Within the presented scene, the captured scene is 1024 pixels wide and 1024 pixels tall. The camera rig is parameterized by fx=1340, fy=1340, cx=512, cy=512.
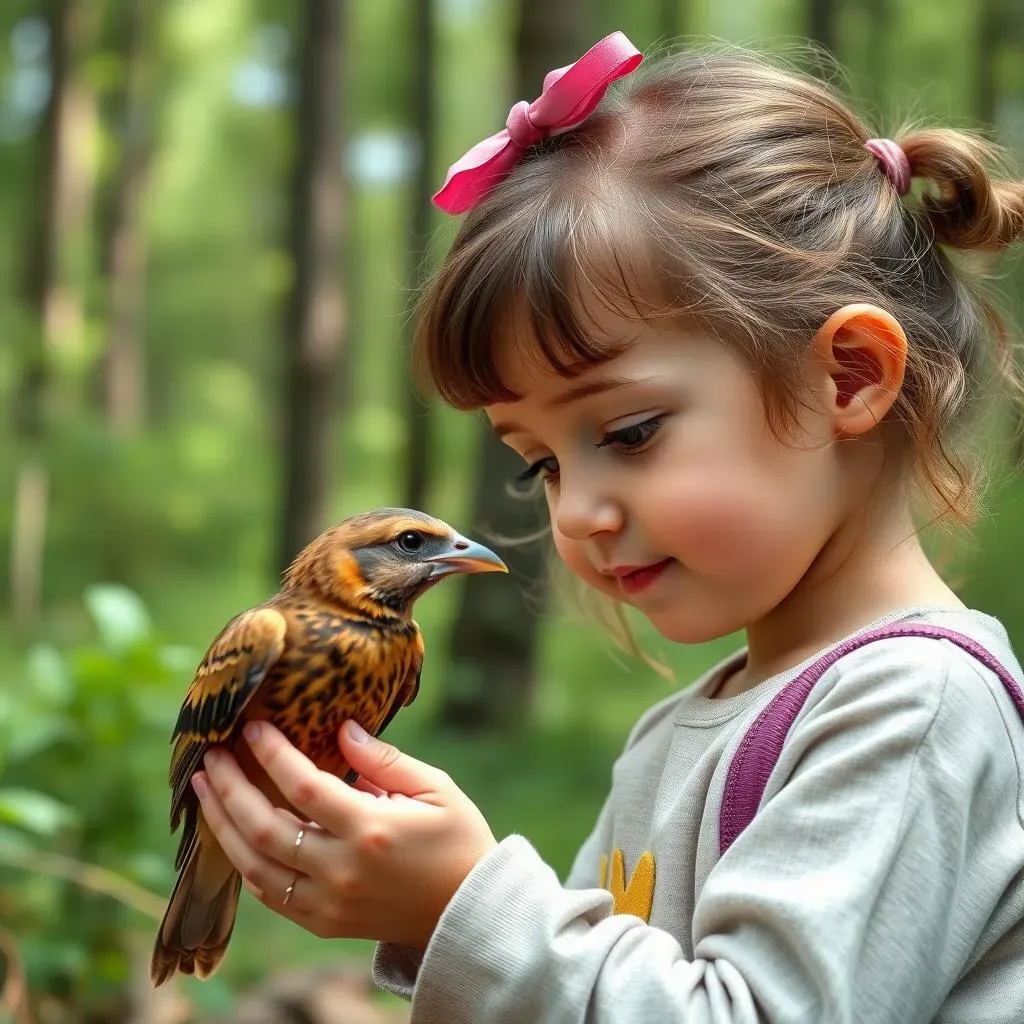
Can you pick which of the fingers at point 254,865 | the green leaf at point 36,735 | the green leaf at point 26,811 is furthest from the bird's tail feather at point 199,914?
the green leaf at point 36,735

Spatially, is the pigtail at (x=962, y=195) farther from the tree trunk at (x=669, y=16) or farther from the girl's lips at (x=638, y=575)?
the tree trunk at (x=669, y=16)

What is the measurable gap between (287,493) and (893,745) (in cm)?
686

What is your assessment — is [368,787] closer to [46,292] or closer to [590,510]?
[590,510]

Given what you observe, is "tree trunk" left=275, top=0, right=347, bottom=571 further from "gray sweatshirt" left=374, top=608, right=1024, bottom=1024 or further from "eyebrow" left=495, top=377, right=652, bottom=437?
"gray sweatshirt" left=374, top=608, right=1024, bottom=1024

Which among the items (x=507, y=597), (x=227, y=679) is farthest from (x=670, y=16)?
(x=227, y=679)

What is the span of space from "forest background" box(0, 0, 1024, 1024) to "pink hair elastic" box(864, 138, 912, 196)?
1.45 feet

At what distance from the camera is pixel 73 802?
3.19 meters

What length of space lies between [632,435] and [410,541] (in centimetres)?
43

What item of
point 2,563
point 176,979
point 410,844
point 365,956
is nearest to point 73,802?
point 176,979

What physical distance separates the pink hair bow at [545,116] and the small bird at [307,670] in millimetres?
465

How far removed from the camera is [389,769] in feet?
5.05

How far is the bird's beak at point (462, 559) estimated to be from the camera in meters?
1.87

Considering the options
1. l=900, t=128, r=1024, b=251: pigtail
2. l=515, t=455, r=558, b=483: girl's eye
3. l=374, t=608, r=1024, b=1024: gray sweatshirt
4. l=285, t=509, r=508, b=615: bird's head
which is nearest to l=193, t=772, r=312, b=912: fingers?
l=374, t=608, r=1024, b=1024: gray sweatshirt

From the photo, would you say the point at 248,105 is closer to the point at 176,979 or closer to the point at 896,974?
the point at 176,979
